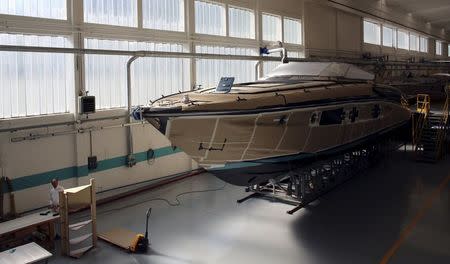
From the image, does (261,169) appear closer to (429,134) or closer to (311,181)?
(311,181)

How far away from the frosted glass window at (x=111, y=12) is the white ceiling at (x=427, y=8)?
41.8 feet

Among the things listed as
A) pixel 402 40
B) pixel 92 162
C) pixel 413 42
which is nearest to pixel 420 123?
pixel 92 162

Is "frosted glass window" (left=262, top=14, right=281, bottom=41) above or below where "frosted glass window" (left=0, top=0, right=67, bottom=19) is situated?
above

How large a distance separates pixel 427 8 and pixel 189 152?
698 inches

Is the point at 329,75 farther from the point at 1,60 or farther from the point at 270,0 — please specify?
the point at 1,60

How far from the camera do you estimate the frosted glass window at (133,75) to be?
721cm

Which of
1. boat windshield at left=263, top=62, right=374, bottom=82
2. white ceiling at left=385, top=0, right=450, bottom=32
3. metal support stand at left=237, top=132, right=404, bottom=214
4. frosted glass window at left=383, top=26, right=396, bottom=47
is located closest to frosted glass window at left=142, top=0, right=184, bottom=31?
boat windshield at left=263, top=62, right=374, bottom=82

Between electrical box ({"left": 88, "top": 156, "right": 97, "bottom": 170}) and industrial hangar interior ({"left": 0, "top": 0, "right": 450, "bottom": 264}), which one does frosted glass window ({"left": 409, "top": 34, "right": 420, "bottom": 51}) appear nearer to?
industrial hangar interior ({"left": 0, "top": 0, "right": 450, "bottom": 264})

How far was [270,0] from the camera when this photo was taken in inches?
440

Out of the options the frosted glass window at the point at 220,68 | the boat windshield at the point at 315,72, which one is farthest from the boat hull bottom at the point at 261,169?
the frosted glass window at the point at 220,68

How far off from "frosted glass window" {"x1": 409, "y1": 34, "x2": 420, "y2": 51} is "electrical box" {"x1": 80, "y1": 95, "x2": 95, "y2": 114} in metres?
21.8

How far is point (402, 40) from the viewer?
73.7ft

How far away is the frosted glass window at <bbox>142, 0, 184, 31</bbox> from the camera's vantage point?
8.02 metres

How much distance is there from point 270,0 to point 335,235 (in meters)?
7.65
